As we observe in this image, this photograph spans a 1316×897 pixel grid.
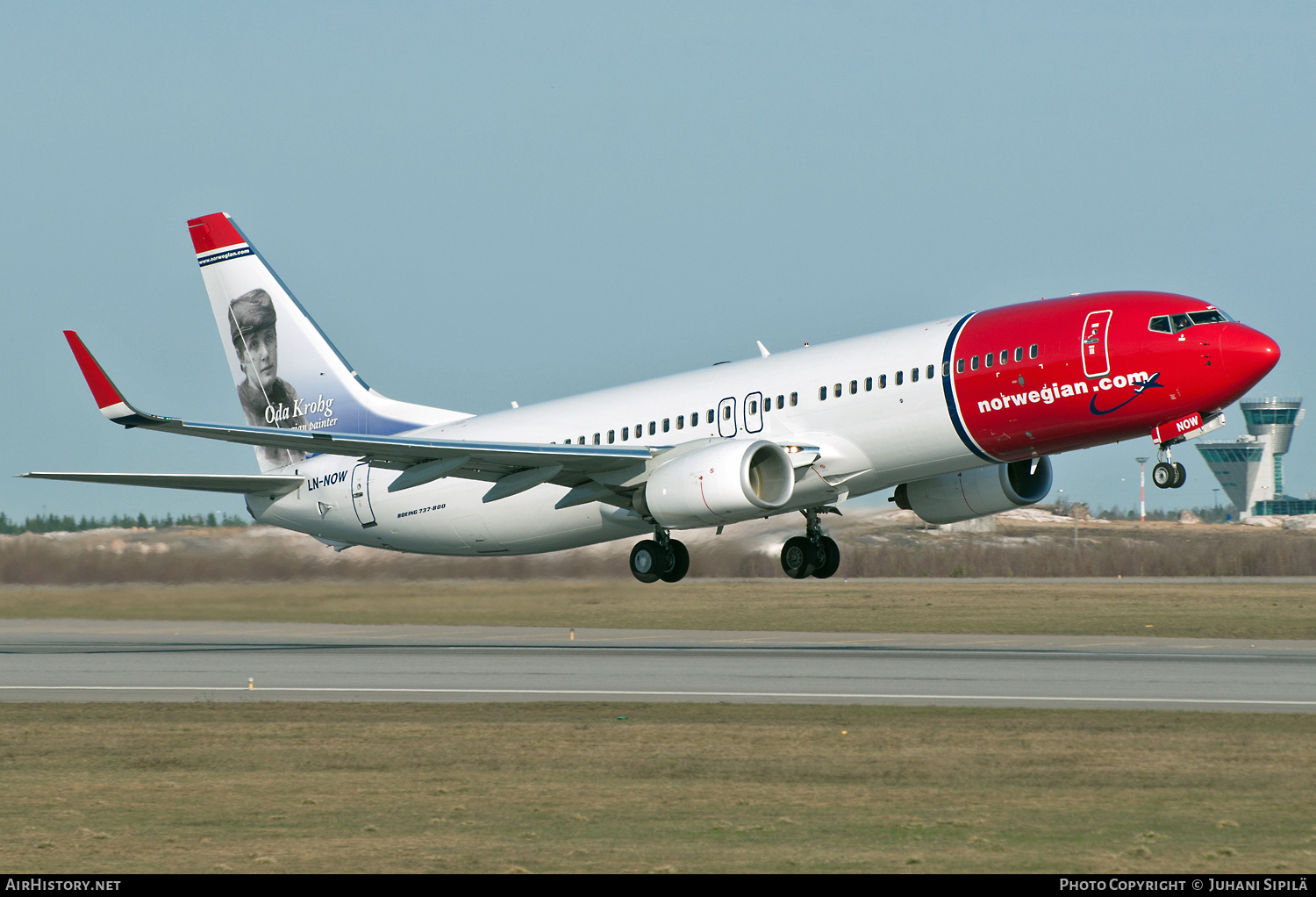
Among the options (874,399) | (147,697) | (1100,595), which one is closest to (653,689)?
(874,399)

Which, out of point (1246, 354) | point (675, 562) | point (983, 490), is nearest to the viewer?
point (1246, 354)

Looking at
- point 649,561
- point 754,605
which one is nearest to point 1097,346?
point 649,561

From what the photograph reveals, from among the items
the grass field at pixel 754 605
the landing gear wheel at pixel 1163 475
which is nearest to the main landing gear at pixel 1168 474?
the landing gear wheel at pixel 1163 475

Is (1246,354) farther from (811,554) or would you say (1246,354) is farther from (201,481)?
(201,481)

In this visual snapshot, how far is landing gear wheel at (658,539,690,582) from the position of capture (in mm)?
35719

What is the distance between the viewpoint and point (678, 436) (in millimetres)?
34750

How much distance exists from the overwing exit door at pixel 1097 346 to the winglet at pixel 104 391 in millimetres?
17996

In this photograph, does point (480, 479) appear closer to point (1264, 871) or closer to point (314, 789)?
point (314, 789)

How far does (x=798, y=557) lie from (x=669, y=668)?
408 cm

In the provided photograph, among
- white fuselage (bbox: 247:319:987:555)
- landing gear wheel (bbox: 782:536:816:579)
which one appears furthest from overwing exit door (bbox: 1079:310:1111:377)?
landing gear wheel (bbox: 782:536:816:579)

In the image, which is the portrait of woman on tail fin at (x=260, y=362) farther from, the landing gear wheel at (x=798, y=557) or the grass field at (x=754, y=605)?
the landing gear wheel at (x=798, y=557)

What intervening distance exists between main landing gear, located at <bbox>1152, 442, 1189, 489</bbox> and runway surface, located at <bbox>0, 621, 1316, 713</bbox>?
3903 millimetres

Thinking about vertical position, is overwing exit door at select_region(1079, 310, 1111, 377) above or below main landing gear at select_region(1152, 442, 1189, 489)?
above

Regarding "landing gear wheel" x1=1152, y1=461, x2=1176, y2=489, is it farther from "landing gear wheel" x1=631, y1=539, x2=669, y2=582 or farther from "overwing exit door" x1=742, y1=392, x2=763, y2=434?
"landing gear wheel" x1=631, y1=539, x2=669, y2=582
